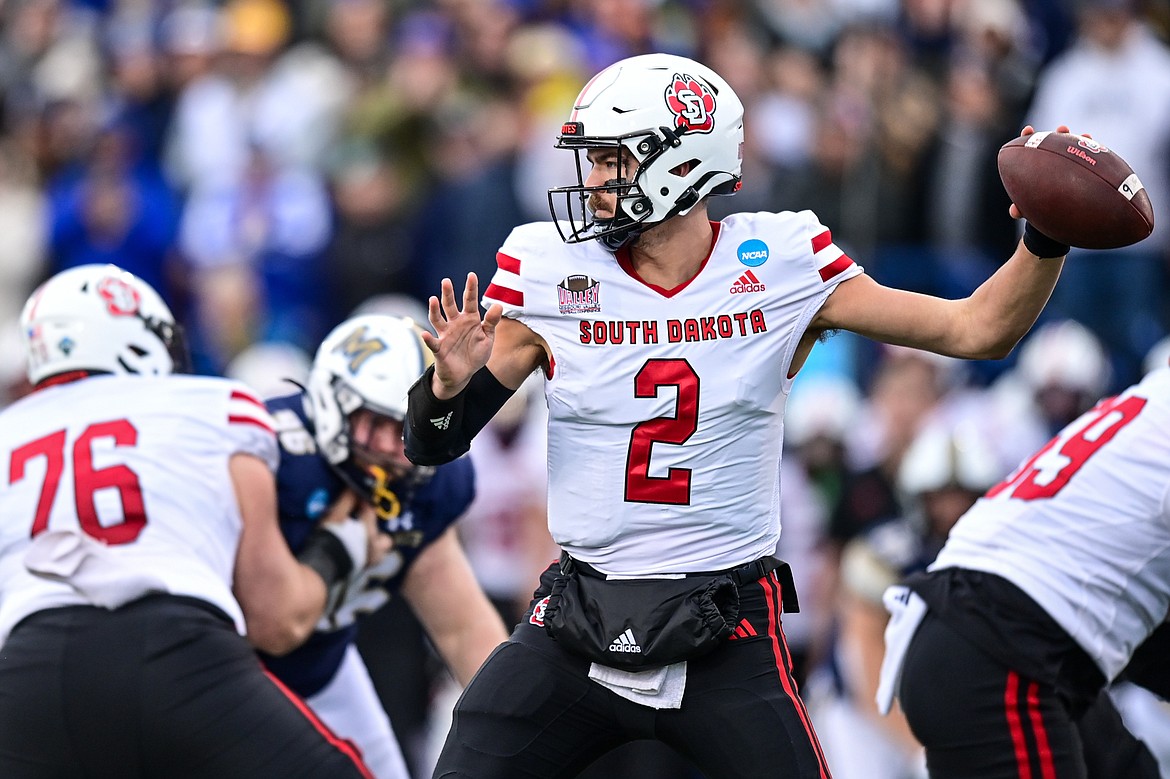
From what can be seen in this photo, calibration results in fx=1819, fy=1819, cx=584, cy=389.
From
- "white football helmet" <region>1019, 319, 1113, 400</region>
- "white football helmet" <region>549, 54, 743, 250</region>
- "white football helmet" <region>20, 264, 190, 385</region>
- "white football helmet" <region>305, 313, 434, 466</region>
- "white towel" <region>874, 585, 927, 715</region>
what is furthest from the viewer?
"white football helmet" <region>1019, 319, 1113, 400</region>

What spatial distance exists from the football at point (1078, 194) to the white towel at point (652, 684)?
1.31 meters

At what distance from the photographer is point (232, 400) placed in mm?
5148

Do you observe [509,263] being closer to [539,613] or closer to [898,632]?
[539,613]

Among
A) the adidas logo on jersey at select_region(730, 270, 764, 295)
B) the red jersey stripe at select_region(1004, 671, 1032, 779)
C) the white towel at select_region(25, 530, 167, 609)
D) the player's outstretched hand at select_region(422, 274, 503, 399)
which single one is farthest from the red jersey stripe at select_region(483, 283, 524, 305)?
the red jersey stripe at select_region(1004, 671, 1032, 779)

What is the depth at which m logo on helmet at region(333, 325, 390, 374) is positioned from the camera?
5363 mm

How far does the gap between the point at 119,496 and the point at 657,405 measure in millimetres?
1536

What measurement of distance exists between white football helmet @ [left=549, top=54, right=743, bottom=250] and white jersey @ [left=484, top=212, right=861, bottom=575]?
13 cm

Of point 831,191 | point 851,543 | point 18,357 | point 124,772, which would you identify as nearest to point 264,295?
point 18,357

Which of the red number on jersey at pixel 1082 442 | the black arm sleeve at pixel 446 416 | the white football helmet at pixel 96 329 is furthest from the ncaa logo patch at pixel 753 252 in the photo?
the white football helmet at pixel 96 329

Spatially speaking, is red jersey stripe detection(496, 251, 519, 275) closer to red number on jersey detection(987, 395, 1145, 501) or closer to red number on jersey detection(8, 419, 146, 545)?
red number on jersey detection(8, 419, 146, 545)

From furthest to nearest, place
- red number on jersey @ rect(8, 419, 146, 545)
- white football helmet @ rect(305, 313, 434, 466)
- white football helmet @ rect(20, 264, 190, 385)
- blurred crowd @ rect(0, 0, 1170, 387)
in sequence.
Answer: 1. blurred crowd @ rect(0, 0, 1170, 387)
2. white football helmet @ rect(305, 313, 434, 466)
3. white football helmet @ rect(20, 264, 190, 385)
4. red number on jersey @ rect(8, 419, 146, 545)

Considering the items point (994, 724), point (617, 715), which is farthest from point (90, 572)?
point (994, 724)

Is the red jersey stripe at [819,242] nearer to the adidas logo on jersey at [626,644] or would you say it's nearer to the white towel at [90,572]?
the adidas logo on jersey at [626,644]

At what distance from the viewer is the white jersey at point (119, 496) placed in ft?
15.6
